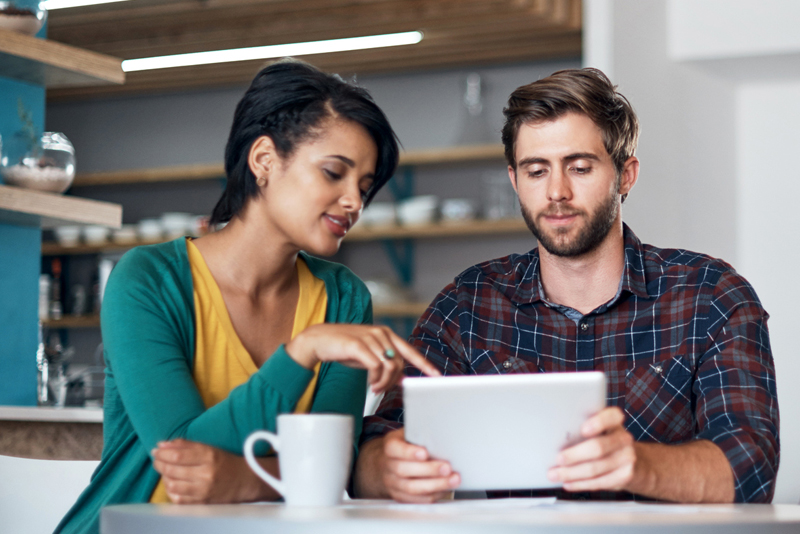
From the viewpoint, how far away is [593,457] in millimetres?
907

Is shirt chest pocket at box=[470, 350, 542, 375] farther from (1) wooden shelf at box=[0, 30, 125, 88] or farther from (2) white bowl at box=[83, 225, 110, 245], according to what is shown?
(2) white bowl at box=[83, 225, 110, 245]

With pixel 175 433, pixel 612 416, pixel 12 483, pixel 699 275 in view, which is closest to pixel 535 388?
pixel 612 416

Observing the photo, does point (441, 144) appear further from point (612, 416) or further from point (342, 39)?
point (612, 416)

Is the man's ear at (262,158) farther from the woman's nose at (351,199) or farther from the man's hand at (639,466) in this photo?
the man's hand at (639,466)

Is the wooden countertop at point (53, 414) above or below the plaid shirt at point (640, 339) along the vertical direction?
below

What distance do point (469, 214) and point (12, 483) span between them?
9.18 ft

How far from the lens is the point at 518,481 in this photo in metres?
0.92

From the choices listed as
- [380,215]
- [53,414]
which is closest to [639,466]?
[53,414]

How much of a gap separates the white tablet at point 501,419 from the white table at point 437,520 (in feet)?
0.14

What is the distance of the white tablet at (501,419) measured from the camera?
862mm

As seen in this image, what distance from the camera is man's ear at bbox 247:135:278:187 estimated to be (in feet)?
4.57

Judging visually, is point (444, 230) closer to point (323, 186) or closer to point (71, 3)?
point (71, 3)

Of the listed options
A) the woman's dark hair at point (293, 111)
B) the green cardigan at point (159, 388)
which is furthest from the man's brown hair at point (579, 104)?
the green cardigan at point (159, 388)

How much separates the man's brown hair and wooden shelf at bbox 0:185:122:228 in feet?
4.00
